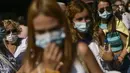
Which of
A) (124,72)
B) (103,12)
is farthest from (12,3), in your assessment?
(124,72)

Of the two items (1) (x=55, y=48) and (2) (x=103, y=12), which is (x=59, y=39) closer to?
(1) (x=55, y=48)

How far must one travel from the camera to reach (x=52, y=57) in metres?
2.54

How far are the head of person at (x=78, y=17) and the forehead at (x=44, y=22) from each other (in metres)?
0.91

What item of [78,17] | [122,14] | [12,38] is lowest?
[122,14]

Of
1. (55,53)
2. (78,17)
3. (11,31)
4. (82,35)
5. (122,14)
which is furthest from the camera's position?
(122,14)

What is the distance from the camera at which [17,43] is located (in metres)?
7.36

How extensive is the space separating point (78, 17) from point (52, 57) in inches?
66.4

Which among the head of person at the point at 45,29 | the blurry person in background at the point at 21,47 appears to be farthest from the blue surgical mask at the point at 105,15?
the head of person at the point at 45,29

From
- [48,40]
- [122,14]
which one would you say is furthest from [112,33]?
[122,14]

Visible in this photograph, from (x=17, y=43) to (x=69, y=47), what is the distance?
191 inches

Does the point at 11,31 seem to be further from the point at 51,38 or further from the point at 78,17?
the point at 51,38

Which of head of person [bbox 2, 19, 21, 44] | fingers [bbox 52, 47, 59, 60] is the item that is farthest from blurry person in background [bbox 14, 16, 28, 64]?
fingers [bbox 52, 47, 59, 60]

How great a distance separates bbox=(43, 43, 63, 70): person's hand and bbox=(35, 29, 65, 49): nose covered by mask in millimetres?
57

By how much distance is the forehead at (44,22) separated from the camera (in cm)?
256
